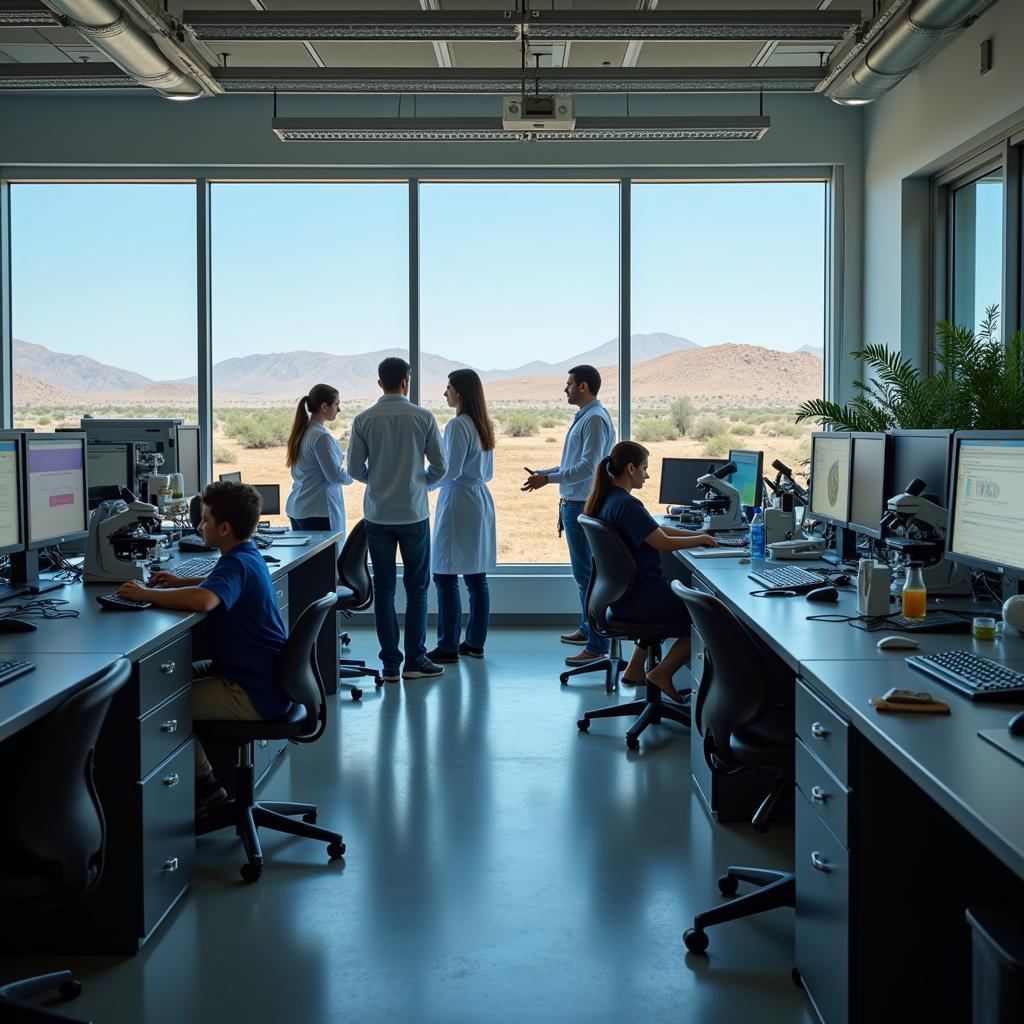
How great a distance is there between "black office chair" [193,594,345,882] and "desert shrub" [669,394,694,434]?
4.63 meters

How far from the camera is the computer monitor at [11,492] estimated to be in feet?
10.8

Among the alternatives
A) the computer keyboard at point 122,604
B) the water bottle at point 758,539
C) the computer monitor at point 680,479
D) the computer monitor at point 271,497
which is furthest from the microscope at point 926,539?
the computer monitor at point 271,497

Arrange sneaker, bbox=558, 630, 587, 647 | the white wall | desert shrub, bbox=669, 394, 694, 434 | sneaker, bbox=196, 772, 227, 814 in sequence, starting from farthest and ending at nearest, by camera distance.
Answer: desert shrub, bbox=669, 394, 694, 434 → sneaker, bbox=558, 630, 587, 647 → the white wall → sneaker, bbox=196, 772, 227, 814

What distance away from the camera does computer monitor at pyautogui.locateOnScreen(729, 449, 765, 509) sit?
17.2ft

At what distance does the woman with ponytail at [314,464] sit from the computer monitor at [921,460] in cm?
310

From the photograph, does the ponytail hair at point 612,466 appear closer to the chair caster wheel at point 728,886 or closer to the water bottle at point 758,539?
the water bottle at point 758,539

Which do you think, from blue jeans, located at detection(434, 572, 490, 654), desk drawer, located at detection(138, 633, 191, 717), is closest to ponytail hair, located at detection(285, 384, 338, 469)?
blue jeans, located at detection(434, 572, 490, 654)

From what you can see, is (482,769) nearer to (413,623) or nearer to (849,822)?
(413,623)

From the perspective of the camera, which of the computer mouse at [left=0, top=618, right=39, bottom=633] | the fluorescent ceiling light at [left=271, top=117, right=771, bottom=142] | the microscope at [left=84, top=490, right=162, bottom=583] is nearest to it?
the computer mouse at [left=0, top=618, right=39, bottom=633]

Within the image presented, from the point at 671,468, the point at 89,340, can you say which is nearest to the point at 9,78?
the point at 89,340

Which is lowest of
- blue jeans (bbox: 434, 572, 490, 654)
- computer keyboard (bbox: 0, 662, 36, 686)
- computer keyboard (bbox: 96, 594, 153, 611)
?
blue jeans (bbox: 434, 572, 490, 654)

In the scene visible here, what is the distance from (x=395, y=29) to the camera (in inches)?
199

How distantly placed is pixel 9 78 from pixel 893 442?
4.84 meters

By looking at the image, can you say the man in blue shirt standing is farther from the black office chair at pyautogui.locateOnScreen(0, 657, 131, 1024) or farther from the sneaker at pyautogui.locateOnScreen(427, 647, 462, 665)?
the black office chair at pyautogui.locateOnScreen(0, 657, 131, 1024)
